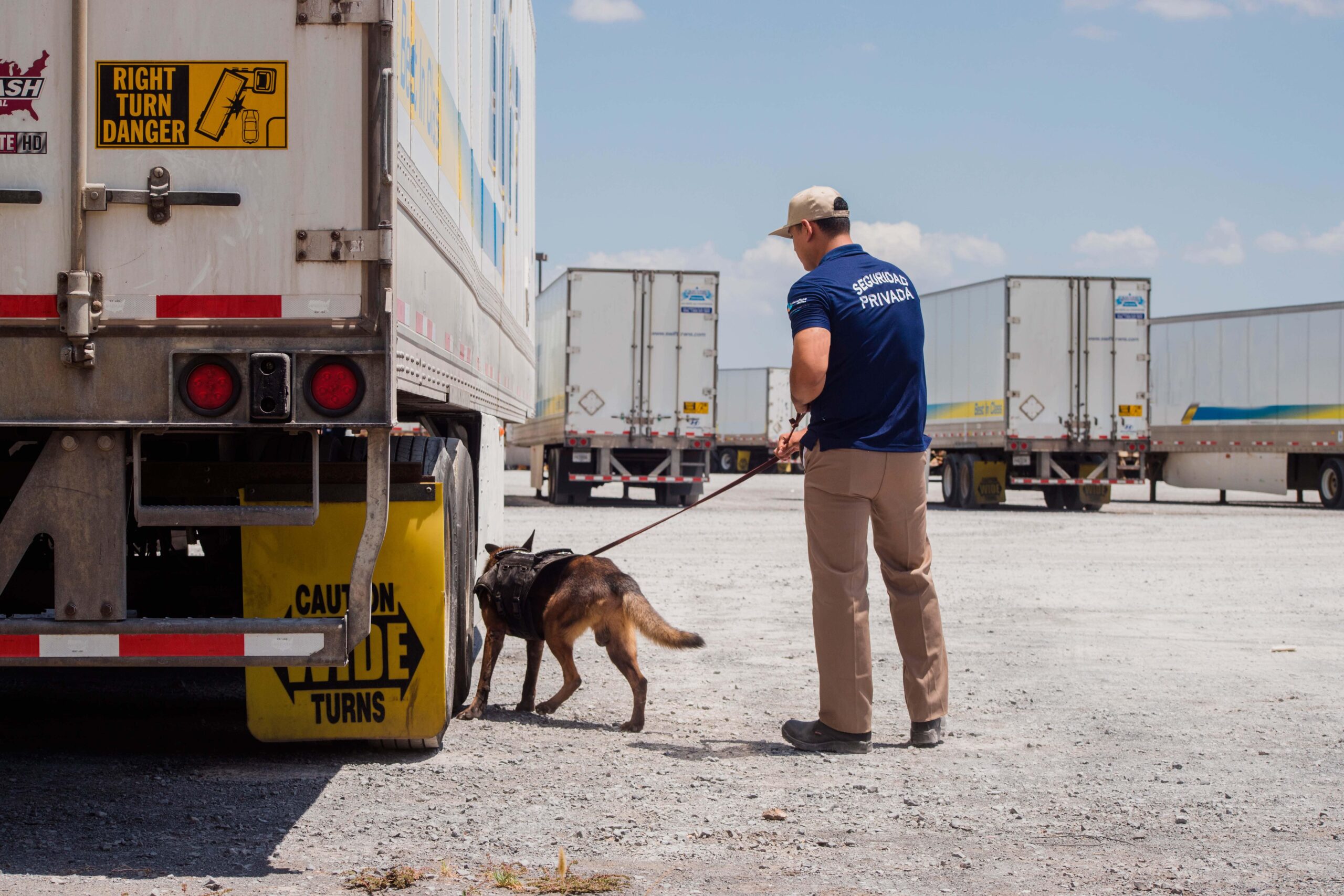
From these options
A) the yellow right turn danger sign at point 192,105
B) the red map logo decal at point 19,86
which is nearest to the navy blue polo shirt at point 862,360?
the yellow right turn danger sign at point 192,105

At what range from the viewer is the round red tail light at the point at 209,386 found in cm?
370

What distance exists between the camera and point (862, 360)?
17.1ft

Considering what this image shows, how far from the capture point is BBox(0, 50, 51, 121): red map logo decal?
3719mm

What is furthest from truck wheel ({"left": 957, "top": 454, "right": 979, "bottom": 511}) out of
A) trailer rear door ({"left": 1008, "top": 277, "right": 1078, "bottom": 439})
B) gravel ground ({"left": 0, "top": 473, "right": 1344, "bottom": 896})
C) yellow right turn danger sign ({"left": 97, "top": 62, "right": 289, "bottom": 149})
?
yellow right turn danger sign ({"left": 97, "top": 62, "right": 289, "bottom": 149})

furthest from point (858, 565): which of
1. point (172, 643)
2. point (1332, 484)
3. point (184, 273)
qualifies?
point (1332, 484)

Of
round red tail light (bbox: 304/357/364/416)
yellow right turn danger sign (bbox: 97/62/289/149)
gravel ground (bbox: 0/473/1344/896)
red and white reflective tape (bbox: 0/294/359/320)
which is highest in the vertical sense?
yellow right turn danger sign (bbox: 97/62/289/149)

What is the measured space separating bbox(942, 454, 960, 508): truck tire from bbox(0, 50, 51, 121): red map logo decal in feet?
78.8

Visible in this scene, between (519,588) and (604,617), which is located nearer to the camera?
(604,617)

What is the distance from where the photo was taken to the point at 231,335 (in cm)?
374

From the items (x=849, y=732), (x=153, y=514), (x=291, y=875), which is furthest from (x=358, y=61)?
(x=849, y=732)

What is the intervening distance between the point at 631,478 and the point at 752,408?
25.2 m

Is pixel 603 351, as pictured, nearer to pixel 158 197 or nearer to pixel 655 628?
pixel 655 628

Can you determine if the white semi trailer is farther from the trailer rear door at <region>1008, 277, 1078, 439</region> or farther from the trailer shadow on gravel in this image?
the trailer rear door at <region>1008, 277, 1078, 439</region>

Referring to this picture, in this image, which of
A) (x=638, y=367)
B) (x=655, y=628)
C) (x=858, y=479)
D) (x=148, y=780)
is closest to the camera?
(x=148, y=780)
